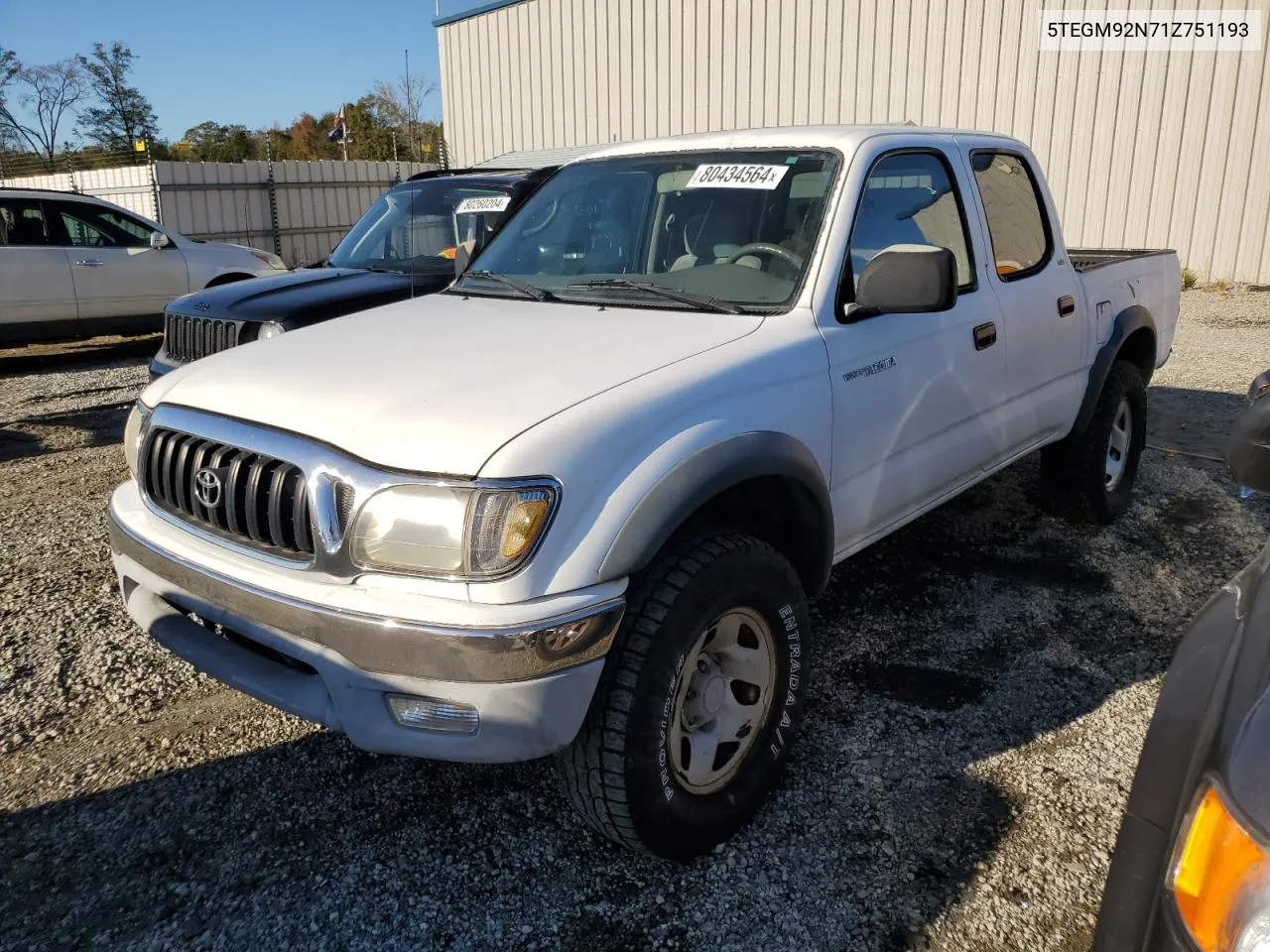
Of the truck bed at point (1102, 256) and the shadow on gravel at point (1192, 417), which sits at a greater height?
the truck bed at point (1102, 256)

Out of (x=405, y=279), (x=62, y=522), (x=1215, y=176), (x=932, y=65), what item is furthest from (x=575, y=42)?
(x=62, y=522)

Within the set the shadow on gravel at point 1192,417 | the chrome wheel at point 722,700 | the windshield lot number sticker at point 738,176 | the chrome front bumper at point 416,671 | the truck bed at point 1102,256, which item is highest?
the windshield lot number sticker at point 738,176

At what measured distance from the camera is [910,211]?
3529 mm

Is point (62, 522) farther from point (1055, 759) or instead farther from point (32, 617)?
point (1055, 759)

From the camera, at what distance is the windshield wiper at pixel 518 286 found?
10.8 feet

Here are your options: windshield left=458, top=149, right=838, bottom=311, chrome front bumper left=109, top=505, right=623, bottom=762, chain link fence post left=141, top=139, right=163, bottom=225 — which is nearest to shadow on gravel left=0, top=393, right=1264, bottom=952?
chrome front bumper left=109, top=505, right=623, bottom=762

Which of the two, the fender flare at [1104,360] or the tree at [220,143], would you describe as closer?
the fender flare at [1104,360]

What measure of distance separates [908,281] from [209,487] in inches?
77.9

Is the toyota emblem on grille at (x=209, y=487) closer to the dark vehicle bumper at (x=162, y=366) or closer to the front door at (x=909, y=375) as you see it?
the front door at (x=909, y=375)

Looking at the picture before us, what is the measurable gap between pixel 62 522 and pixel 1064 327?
501cm

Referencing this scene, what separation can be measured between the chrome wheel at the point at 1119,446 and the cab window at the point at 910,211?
1.77 meters

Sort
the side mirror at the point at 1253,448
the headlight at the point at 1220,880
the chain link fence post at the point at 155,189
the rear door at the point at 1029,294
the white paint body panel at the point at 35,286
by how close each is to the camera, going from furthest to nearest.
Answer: the chain link fence post at the point at 155,189 → the white paint body panel at the point at 35,286 → the rear door at the point at 1029,294 → the side mirror at the point at 1253,448 → the headlight at the point at 1220,880

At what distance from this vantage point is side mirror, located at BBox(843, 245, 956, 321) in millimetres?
2795

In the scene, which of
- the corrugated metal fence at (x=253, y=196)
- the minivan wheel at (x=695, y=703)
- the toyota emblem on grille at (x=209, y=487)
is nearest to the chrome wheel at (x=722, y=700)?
the minivan wheel at (x=695, y=703)
